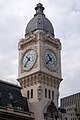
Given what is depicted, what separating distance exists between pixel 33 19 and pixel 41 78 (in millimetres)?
18022

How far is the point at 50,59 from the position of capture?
318ft

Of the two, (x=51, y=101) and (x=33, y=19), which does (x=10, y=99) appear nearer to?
(x=51, y=101)

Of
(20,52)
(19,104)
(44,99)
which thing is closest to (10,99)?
(19,104)

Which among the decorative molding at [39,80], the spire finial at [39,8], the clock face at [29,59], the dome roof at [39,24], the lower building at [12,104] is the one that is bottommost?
the lower building at [12,104]

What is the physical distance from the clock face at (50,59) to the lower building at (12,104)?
923cm

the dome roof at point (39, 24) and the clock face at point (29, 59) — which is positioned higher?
the dome roof at point (39, 24)

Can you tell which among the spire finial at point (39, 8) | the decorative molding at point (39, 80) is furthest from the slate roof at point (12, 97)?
the spire finial at point (39, 8)

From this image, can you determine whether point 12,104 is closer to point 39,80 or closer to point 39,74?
point 39,80

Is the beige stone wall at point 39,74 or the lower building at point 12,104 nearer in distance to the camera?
the lower building at point 12,104

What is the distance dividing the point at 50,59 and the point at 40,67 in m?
5.06

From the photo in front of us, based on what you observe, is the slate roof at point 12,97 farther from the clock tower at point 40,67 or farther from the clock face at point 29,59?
Result: the clock face at point 29,59

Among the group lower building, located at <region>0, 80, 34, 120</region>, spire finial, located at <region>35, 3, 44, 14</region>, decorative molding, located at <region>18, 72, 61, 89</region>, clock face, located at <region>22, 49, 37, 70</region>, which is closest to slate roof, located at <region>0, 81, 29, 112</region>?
lower building, located at <region>0, 80, 34, 120</region>

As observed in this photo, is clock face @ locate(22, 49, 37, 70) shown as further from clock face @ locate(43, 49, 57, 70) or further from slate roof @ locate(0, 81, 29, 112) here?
slate roof @ locate(0, 81, 29, 112)

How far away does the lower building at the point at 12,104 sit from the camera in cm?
8269
